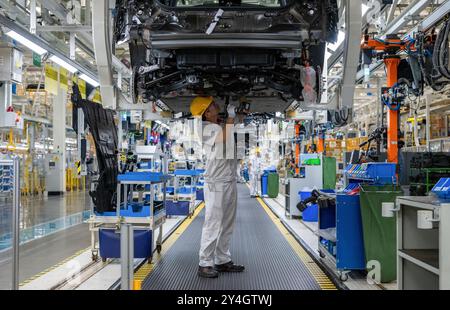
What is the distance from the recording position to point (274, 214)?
28.2 ft

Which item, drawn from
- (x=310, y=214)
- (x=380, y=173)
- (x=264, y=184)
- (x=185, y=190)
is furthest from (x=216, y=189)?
(x=264, y=184)

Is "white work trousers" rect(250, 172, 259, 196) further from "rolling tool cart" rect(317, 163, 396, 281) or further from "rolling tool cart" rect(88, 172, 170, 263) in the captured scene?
"rolling tool cart" rect(317, 163, 396, 281)

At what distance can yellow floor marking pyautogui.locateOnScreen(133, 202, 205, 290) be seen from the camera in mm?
3363

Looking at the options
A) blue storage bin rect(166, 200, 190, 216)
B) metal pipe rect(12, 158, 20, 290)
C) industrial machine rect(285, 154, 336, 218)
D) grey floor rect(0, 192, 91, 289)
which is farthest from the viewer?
blue storage bin rect(166, 200, 190, 216)

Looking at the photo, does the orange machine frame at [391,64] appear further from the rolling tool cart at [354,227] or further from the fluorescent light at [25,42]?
the fluorescent light at [25,42]

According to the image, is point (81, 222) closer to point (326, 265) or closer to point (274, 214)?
point (274, 214)

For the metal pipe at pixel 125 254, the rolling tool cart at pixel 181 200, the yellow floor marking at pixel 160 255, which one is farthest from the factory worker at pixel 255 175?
the metal pipe at pixel 125 254

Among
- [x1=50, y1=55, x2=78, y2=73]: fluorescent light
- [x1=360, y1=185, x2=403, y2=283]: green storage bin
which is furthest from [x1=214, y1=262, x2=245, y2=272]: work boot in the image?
[x1=50, y1=55, x2=78, y2=73]: fluorescent light

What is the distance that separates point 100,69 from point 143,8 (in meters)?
0.55

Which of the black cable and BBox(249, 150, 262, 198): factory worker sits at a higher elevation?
the black cable

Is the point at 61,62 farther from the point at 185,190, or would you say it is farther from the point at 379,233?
the point at 379,233

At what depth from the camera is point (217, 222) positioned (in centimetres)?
383

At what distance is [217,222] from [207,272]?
1.48 ft

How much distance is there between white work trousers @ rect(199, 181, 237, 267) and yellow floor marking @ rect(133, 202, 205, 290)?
0.57 metres
